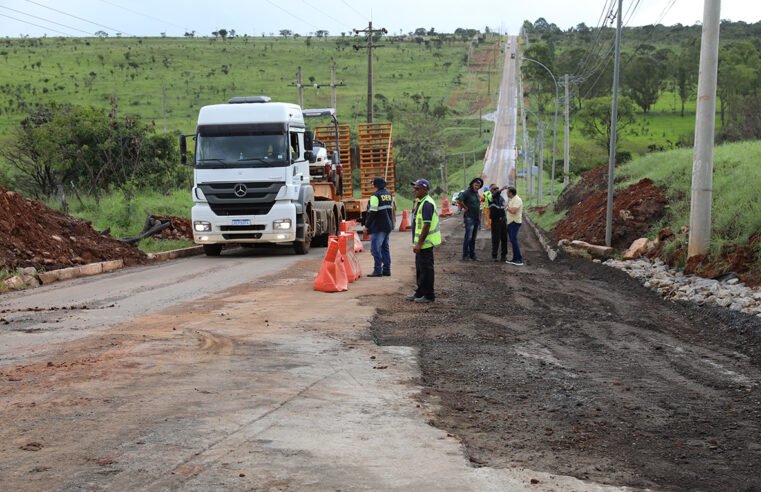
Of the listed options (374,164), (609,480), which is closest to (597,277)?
(609,480)

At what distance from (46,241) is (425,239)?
9.17 m

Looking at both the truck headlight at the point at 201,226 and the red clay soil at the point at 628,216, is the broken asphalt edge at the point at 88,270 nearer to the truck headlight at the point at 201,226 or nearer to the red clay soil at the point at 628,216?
the truck headlight at the point at 201,226

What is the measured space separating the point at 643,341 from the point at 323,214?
15304 mm

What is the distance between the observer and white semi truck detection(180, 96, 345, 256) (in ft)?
65.7

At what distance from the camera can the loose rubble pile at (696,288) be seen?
1192cm

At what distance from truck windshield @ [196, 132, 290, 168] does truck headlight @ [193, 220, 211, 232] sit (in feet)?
4.41

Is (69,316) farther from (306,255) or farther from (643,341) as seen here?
(306,255)

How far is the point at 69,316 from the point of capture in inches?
428

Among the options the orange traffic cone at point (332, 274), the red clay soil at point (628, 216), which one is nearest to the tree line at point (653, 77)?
the red clay soil at point (628, 216)

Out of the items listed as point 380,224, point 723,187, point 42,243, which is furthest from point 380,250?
point 723,187

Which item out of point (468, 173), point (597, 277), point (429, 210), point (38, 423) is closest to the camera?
point (38, 423)

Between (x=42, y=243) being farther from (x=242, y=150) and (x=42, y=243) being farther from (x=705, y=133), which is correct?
(x=705, y=133)

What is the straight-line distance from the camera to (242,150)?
20125mm

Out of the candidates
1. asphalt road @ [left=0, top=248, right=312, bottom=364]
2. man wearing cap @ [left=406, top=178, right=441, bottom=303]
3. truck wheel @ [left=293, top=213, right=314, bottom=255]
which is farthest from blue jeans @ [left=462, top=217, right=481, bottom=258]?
man wearing cap @ [left=406, top=178, right=441, bottom=303]
